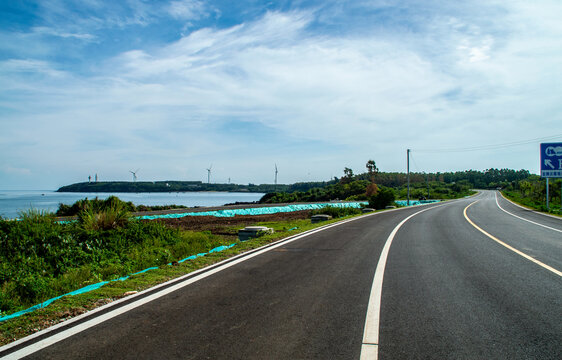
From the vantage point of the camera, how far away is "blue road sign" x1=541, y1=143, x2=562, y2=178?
2922 centimetres

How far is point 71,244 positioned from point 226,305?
6.94 m

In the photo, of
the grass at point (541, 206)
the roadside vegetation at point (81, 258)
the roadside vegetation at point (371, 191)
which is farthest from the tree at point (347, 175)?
the roadside vegetation at point (81, 258)

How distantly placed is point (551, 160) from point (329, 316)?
3367cm

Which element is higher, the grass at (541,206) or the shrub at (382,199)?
the shrub at (382,199)

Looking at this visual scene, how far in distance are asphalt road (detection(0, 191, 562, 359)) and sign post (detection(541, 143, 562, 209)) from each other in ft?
88.8

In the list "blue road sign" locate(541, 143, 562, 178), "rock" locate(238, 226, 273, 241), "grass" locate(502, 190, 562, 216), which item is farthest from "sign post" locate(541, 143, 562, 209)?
"rock" locate(238, 226, 273, 241)

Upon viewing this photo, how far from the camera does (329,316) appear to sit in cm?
450

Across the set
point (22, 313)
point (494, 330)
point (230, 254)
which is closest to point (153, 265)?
point (230, 254)

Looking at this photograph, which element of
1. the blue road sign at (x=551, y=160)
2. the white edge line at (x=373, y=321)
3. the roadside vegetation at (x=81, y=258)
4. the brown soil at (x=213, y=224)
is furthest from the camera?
the blue road sign at (x=551, y=160)

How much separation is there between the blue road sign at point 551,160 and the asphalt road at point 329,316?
27105 millimetres

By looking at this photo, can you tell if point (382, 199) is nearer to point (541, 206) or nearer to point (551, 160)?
point (541, 206)

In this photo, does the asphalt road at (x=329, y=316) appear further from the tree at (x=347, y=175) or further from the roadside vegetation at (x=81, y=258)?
the tree at (x=347, y=175)

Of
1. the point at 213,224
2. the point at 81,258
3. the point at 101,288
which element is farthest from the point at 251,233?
the point at 213,224

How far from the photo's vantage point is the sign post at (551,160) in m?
29.2
